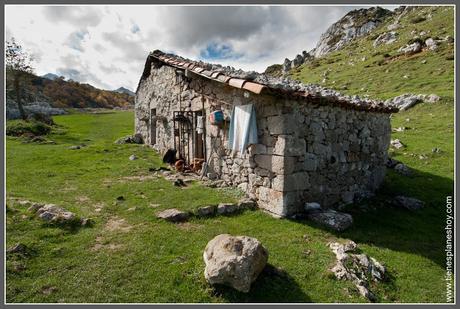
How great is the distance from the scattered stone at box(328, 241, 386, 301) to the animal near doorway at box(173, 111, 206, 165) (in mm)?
6394

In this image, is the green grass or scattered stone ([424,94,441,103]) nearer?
the green grass

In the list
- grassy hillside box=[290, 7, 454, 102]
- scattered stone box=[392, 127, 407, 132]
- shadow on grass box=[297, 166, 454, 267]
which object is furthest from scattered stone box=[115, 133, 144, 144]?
grassy hillside box=[290, 7, 454, 102]

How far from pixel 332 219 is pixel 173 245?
13.1 ft

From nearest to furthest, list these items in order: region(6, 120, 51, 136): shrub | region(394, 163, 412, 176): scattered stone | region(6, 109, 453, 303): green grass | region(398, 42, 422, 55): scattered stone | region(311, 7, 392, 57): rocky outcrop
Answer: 1. region(6, 109, 453, 303): green grass
2. region(394, 163, 412, 176): scattered stone
3. region(6, 120, 51, 136): shrub
4. region(398, 42, 422, 55): scattered stone
5. region(311, 7, 392, 57): rocky outcrop

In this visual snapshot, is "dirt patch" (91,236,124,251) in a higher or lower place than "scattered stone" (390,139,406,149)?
lower

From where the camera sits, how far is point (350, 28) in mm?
71375

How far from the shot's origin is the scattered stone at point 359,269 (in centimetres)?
516

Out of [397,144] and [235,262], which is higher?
[397,144]

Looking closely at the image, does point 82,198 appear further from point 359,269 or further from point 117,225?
point 359,269

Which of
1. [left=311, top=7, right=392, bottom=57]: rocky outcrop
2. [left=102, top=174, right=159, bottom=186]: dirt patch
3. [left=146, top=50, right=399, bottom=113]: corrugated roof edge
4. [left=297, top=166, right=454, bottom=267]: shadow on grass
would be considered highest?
[left=311, top=7, right=392, bottom=57]: rocky outcrop

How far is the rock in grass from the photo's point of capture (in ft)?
23.5

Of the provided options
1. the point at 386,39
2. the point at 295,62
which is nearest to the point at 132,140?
the point at 386,39

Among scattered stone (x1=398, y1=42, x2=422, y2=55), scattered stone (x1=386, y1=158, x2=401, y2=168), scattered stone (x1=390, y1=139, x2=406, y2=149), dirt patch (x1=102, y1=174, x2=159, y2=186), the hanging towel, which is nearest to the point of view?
the hanging towel

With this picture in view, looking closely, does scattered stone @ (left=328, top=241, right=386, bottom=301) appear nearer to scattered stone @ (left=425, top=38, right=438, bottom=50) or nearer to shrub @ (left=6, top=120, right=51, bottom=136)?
shrub @ (left=6, top=120, right=51, bottom=136)
